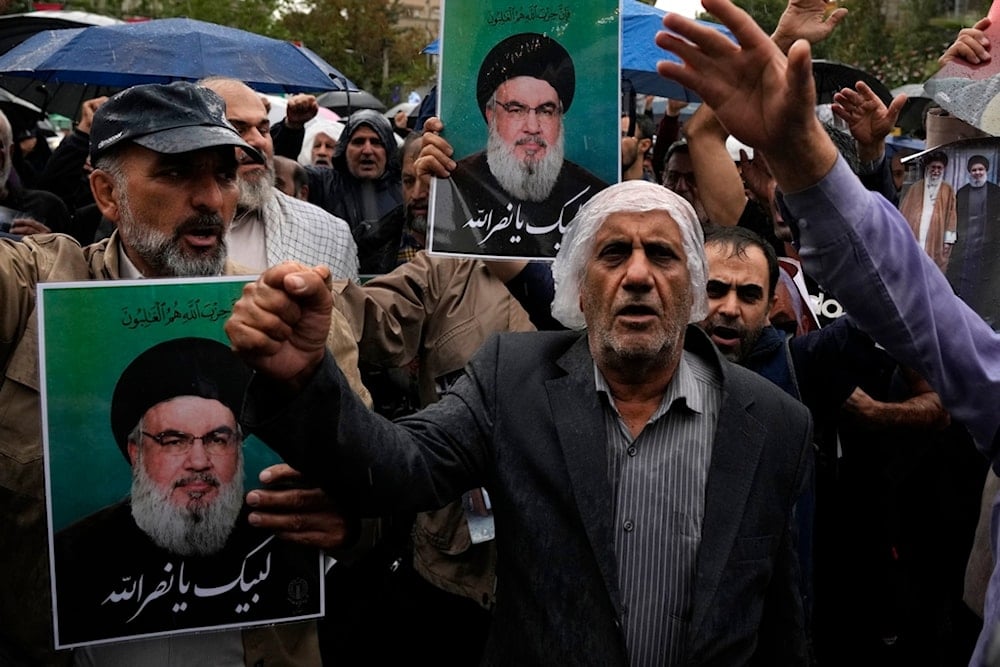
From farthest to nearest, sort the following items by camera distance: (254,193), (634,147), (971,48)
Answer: (634,147) < (254,193) < (971,48)

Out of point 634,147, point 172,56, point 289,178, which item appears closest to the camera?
point 634,147

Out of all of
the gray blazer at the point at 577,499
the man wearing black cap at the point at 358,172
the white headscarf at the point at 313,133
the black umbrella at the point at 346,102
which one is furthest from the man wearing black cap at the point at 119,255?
the black umbrella at the point at 346,102

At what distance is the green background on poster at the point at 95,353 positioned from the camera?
2221 mm

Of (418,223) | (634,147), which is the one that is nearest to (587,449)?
(418,223)

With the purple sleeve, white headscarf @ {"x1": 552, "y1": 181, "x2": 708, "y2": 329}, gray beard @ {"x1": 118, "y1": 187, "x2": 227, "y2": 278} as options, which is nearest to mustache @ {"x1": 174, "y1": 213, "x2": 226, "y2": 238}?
gray beard @ {"x1": 118, "y1": 187, "x2": 227, "y2": 278}

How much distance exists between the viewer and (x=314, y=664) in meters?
2.65

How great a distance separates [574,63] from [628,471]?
4.70 feet

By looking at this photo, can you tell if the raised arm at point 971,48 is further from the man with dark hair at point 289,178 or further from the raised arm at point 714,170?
the man with dark hair at point 289,178

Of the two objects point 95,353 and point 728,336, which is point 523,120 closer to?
point 728,336

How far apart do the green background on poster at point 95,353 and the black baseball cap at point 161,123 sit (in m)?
0.40

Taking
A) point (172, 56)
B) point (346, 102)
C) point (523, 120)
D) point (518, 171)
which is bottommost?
point (518, 171)

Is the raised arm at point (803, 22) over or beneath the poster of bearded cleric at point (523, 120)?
over

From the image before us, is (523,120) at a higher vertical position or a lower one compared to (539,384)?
higher

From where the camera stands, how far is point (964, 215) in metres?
2.74
